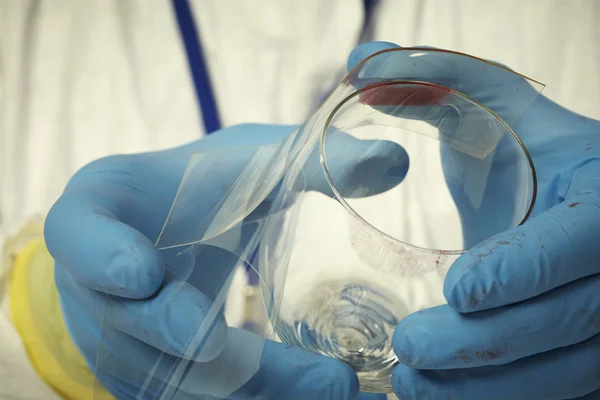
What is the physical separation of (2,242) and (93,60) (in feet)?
0.98

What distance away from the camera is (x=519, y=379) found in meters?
0.40

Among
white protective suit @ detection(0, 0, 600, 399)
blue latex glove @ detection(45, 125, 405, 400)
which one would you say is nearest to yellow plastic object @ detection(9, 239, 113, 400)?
blue latex glove @ detection(45, 125, 405, 400)

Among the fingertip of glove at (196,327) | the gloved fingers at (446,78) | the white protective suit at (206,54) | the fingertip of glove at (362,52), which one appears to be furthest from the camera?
the white protective suit at (206,54)

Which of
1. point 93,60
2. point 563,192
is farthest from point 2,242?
point 563,192

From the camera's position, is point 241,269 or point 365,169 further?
point 365,169

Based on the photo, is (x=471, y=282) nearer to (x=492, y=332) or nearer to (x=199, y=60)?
(x=492, y=332)

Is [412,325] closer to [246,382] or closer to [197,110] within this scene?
[246,382]

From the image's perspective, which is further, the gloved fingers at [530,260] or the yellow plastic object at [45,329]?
the yellow plastic object at [45,329]

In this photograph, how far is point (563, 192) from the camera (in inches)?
20.6

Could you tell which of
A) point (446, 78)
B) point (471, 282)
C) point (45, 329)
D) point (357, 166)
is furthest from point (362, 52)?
point (45, 329)

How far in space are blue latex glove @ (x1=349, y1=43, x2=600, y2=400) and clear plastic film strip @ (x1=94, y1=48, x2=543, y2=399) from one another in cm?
2

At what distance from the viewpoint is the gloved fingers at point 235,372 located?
0.30 m

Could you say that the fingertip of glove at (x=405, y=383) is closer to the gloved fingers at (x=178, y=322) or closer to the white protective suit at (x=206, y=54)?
the gloved fingers at (x=178, y=322)

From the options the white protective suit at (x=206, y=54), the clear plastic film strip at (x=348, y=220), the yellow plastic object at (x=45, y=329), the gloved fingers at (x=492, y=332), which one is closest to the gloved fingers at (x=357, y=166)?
the clear plastic film strip at (x=348, y=220)
